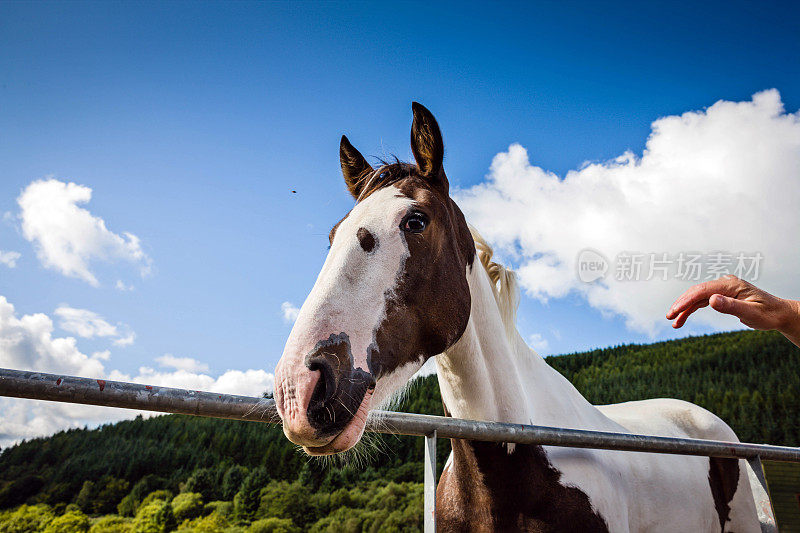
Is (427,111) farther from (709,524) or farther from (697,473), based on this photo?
(709,524)

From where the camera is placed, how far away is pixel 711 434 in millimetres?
3033

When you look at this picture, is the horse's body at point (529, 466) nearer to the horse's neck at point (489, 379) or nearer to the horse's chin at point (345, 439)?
the horse's neck at point (489, 379)

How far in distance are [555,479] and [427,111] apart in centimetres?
162

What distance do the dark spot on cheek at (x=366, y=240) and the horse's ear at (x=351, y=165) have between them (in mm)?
804

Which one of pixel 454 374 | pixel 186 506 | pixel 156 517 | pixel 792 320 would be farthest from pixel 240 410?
pixel 186 506

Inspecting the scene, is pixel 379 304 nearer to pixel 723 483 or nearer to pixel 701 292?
pixel 701 292

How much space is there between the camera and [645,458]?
2.25 meters

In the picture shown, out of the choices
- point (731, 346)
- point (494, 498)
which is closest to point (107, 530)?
point (494, 498)

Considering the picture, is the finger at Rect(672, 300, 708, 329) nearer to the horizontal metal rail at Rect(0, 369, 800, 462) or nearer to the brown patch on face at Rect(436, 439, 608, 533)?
the horizontal metal rail at Rect(0, 369, 800, 462)

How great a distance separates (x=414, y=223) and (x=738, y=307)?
0.98 m

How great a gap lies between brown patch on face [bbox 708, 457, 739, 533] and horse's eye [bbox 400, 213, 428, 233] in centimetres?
248

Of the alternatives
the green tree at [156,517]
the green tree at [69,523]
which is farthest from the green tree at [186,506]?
the green tree at [69,523]

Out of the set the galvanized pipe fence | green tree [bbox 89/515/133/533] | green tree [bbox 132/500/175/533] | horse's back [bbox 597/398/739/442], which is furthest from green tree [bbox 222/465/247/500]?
the galvanized pipe fence

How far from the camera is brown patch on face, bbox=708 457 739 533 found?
262 centimetres
